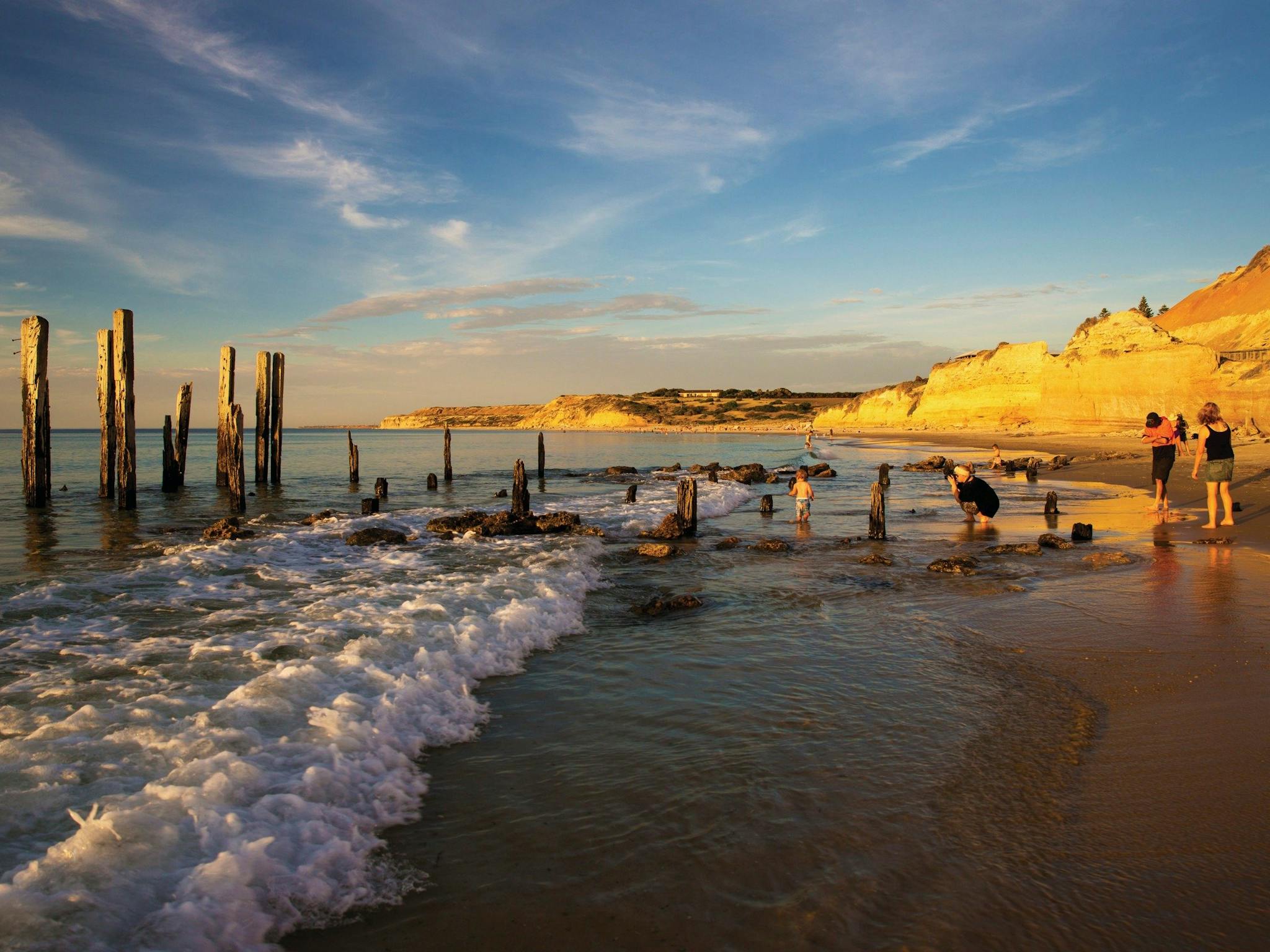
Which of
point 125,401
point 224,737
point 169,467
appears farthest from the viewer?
point 169,467

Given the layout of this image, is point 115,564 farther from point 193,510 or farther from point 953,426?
point 953,426

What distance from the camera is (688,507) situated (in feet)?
53.6

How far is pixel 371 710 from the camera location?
18.5ft

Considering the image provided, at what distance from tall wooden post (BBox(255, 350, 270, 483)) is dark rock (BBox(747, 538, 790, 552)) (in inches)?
907

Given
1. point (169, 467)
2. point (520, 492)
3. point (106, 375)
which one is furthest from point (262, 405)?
point (520, 492)

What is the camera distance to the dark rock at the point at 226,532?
15273 millimetres

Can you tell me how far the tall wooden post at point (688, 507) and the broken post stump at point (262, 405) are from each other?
20.7m

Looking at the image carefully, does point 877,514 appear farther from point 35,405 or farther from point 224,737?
point 35,405

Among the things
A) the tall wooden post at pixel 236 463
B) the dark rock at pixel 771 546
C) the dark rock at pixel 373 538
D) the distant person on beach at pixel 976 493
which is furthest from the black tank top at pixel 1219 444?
the tall wooden post at pixel 236 463

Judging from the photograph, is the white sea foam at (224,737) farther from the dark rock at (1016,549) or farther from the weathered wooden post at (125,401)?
the weathered wooden post at (125,401)

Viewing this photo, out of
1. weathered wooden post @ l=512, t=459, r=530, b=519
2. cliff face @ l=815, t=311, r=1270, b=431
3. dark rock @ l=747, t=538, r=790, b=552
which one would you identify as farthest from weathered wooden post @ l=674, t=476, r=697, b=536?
cliff face @ l=815, t=311, r=1270, b=431

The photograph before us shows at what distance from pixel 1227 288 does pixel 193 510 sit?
9466cm

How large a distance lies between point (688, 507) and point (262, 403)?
21734mm

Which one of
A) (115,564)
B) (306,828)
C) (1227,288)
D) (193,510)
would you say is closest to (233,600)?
(115,564)
